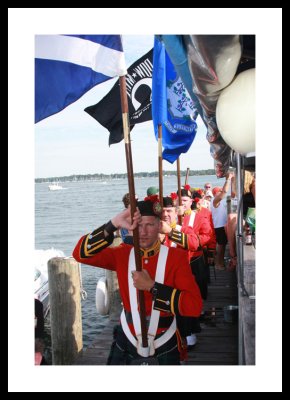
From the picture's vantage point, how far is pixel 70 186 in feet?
346

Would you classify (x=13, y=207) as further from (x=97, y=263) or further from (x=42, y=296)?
(x=42, y=296)

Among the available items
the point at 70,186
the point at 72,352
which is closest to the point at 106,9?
the point at 72,352

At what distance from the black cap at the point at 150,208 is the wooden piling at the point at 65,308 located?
7.00 feet

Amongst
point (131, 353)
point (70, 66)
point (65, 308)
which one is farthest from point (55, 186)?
point (131, 353)

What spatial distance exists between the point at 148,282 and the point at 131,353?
1.80 ft

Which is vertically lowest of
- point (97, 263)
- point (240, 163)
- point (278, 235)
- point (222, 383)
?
point (222, 383)

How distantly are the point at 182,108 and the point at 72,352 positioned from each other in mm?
3063

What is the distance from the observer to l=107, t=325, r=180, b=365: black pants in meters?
3.09

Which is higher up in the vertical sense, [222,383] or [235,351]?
[222,383]

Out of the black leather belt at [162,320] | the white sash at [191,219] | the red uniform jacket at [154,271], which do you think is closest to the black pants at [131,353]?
the black leather belt at [162,320]

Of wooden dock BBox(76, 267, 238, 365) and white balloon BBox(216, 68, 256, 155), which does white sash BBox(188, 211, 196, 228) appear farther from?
white balloon BBox(216, 68, 256, 155)

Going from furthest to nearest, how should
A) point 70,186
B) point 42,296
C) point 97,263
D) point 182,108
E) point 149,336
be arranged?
point 70,186, point 42,296, point 182,108, point 97,263, point 149,336

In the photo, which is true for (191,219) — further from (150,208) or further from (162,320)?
(162,320)

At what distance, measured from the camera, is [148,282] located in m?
2.96
